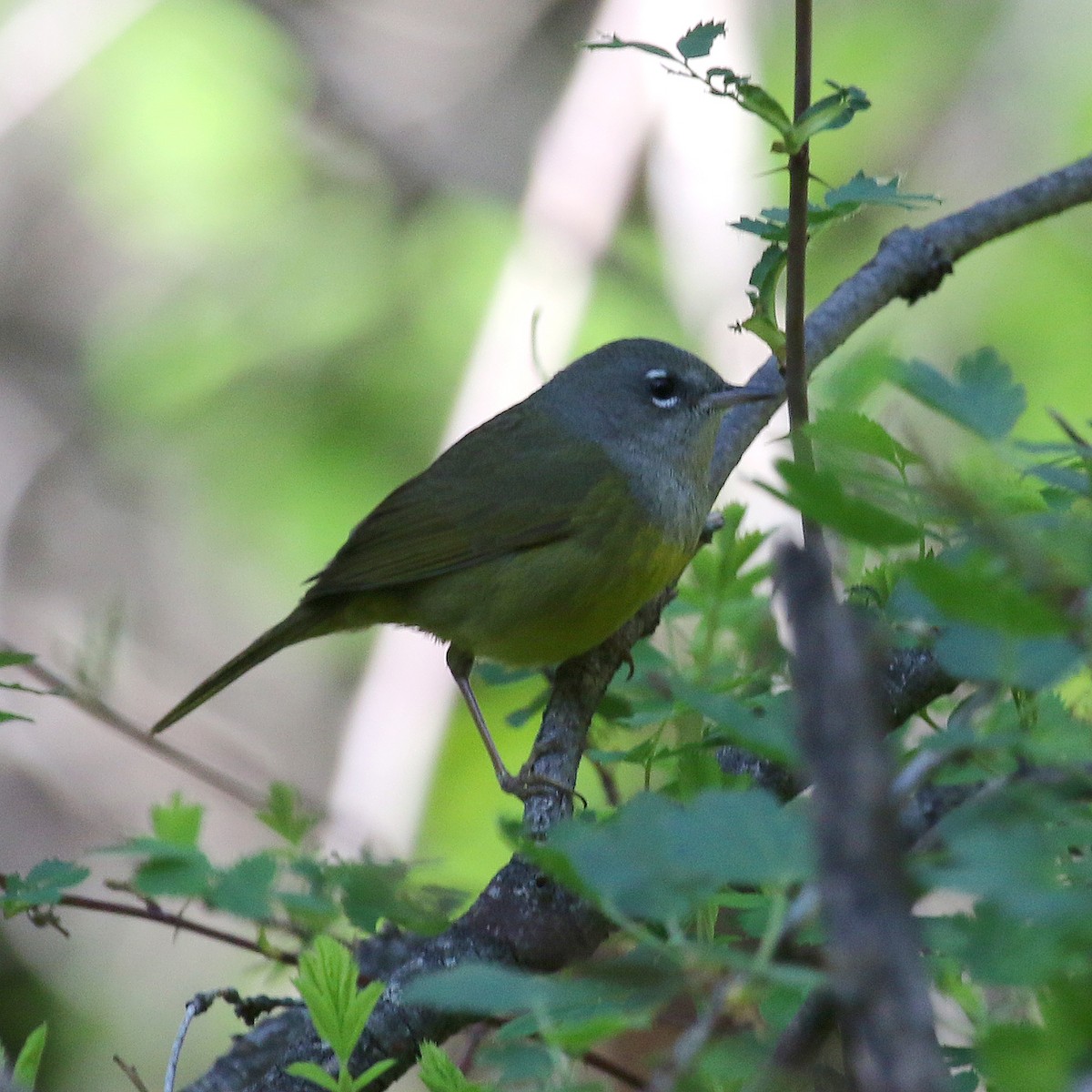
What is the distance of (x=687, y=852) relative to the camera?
796mm

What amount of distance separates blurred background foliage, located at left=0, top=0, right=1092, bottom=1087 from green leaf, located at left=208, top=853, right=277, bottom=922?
11.8ft

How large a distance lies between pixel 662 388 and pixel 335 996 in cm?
299

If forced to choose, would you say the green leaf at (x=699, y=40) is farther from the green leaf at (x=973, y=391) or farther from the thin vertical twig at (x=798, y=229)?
the green leaf at (x=973, y=391)

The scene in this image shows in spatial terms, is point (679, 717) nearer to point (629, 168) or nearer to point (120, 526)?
point (629, 168)

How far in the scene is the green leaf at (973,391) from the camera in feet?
3.82

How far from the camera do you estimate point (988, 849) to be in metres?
0.75

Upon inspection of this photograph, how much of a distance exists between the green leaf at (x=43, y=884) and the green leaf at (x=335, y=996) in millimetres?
591

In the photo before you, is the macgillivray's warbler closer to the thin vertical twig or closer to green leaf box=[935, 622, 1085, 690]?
the thin vertical twig

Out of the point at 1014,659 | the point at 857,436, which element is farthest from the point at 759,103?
the point at 1014,659

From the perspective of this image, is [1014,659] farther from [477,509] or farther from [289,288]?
[289,288]

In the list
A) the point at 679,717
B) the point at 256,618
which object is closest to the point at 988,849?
the point at 679,717

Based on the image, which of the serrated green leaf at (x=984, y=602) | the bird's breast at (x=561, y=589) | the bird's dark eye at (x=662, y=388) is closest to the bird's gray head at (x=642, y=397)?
the bird's dark eye at (x=662, y=388)

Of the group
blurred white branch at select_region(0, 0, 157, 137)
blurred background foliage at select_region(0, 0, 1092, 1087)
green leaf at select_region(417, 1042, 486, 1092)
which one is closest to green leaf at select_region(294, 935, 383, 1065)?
green leaf at select_region(417, 1042, 486, 1092)

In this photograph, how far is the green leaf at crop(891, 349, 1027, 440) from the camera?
1164 millimetres
